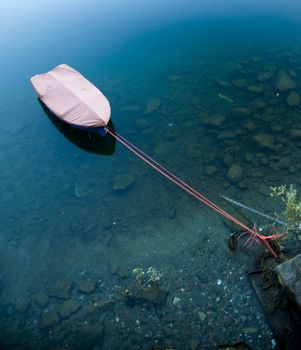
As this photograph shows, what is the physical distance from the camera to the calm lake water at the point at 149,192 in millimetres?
7070

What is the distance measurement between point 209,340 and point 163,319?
1137 mm

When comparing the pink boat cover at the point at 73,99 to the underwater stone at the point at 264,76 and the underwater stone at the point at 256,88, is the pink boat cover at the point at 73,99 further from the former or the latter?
the underwater stone at the point at 264,76

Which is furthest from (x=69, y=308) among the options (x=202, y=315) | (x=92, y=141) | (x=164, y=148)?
(x=92, y=141)

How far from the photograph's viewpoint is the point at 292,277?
229 inches

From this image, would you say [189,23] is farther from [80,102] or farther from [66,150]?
[66,150]

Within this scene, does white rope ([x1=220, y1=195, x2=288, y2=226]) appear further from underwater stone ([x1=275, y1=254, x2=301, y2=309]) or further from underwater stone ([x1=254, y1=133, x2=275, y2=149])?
underwater stone ([x1=254, y1=133, x2=275, y2=149])

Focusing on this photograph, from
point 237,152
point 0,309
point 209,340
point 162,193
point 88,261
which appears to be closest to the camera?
point 209,340

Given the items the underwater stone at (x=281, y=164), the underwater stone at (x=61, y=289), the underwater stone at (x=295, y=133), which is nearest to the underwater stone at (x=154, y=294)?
the underwater stone at (x=61, y=289)

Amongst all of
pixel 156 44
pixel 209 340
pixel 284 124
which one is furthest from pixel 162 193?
pixel 156 44

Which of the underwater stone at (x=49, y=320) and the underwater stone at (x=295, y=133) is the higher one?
the underwater stone at (x=295, y=133)

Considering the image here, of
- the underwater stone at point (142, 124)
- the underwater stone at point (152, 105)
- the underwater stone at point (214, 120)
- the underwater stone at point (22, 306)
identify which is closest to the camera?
the underwater stone at point (22, 306)

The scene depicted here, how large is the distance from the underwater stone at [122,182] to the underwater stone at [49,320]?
14.0ft

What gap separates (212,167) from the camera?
396 inches

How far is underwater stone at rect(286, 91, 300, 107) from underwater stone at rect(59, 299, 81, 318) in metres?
10.7
